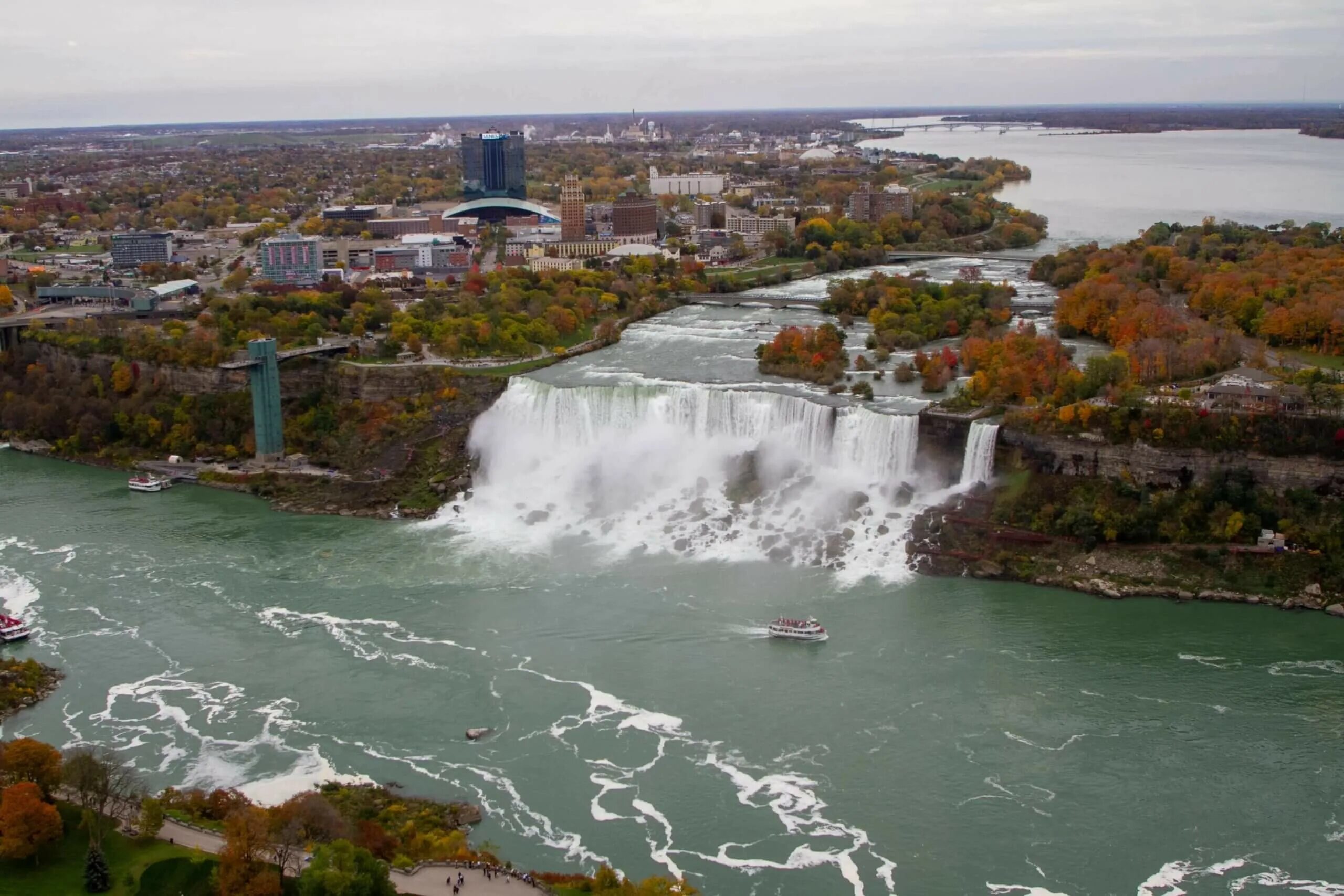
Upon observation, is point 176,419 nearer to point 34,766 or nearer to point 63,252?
point 34,766

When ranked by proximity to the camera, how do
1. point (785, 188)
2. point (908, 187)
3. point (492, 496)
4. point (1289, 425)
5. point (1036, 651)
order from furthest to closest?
point (785, 188)
point (908, 187)
point (492, 496)
point (1289, 425)
point (1036, 651)

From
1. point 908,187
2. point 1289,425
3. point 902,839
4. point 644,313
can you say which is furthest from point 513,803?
point 908,187

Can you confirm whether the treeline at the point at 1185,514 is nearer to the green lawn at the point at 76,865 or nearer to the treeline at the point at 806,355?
the treeline at the point at 806,355

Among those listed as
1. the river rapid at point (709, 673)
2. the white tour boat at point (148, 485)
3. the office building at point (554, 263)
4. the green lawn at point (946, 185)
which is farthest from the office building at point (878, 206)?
the white tour boat at point (148, 485)

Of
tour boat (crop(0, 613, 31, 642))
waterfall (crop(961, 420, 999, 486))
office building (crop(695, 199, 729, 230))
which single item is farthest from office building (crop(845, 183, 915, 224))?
tour boat (crop(0, 613, 31, 642))

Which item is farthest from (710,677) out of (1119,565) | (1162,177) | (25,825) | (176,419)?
(1162,177)

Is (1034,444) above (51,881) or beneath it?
above

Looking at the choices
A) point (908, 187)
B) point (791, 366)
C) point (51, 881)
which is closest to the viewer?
point (51, 881)

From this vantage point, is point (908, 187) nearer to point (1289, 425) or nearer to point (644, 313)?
point (644, 313)
